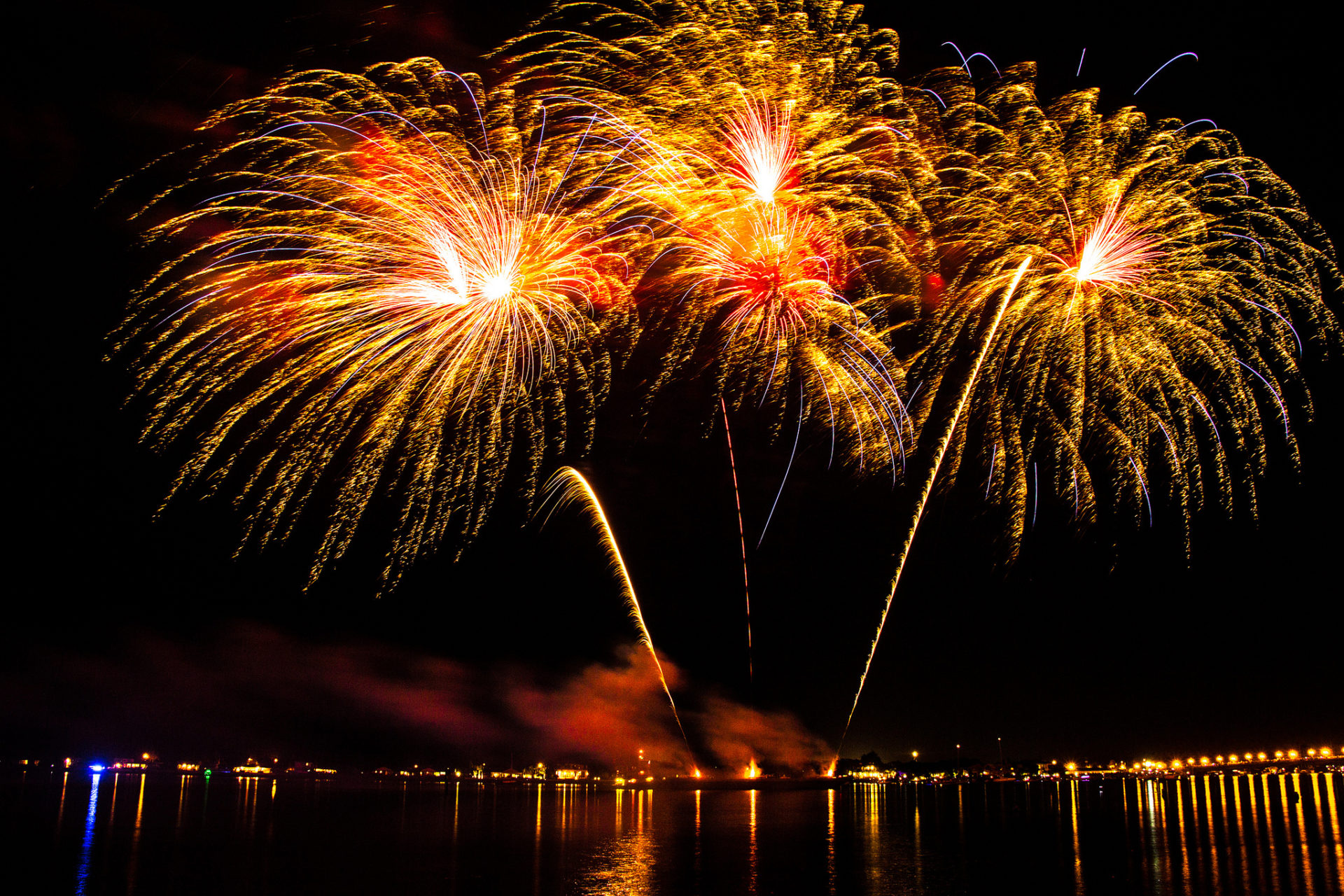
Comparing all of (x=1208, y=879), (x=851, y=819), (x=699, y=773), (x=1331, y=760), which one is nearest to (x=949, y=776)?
(x=1331, y=760)

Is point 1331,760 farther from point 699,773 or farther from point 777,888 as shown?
point 777,888

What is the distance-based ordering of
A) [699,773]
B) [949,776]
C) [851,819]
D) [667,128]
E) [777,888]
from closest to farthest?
1. [667,128]
2. [777,888]
3. [851,819]
4. [699,773]
5. [949,776]

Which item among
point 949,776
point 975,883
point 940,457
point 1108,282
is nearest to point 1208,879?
point 975,883

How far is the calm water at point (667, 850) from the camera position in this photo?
18.5 meters

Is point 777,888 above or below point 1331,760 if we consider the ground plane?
above

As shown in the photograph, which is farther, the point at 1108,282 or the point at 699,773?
the point at 699,773

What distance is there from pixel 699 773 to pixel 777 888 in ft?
254

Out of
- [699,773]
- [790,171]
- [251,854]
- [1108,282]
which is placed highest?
[790,171]

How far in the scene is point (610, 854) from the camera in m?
23.6

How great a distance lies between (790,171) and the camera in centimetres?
1430

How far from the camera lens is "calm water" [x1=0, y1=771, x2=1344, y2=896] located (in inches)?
727

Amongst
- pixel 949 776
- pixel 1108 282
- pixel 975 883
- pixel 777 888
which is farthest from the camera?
pixel 949 776

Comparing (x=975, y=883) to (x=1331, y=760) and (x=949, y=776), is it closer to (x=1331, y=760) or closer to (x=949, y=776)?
(x=949, y=776)

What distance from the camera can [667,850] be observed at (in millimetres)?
24641
